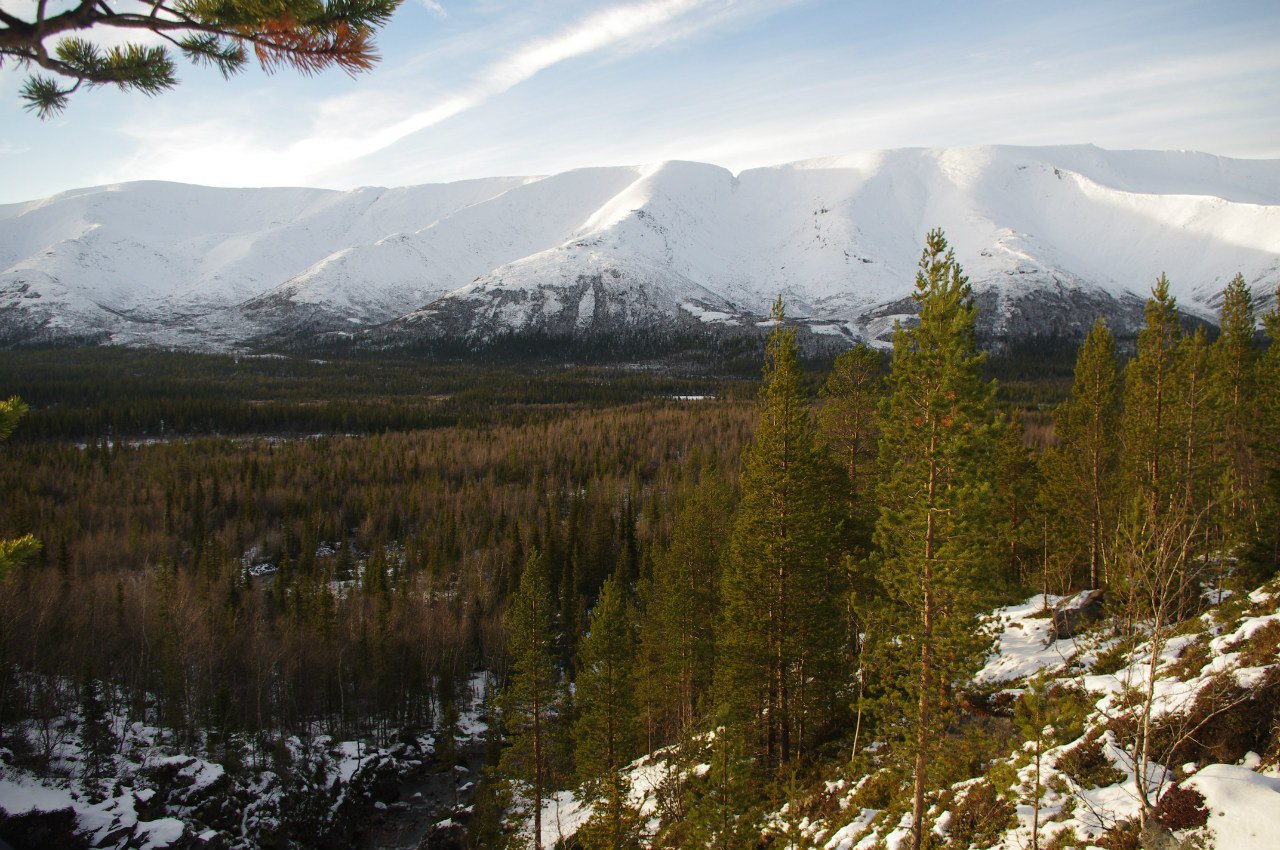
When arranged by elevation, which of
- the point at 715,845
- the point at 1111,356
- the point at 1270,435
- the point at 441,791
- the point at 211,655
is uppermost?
the point at 1111,356

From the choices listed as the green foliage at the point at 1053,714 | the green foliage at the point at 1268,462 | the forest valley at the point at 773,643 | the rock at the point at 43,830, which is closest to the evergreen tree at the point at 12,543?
the forest valley at the point at 773,643

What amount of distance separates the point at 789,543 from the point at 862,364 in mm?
9001

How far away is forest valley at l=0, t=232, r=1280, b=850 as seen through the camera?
1404 cm

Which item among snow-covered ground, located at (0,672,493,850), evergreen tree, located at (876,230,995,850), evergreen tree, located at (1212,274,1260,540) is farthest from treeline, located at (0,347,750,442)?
evergreen tree, located at (876,230,995,850)

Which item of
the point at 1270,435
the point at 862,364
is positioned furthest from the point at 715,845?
the point at 1270,435

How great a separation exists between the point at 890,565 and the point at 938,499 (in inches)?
95.5

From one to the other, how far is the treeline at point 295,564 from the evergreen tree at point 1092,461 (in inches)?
1338

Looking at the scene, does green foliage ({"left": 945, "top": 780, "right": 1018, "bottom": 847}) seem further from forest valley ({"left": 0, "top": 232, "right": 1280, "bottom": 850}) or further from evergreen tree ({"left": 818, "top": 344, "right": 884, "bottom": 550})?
evergreen tree ({"left": 818, "top": 344, "right": 884, "bottom": 550})

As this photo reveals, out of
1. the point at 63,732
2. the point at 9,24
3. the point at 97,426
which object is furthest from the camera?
the point at 97,426

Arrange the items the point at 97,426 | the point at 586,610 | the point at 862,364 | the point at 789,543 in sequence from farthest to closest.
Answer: the point at 97,426
the point at 586,610
the point at 862,364
the point at 789,543

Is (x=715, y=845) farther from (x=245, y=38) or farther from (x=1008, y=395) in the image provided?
(x=1008, y=395)

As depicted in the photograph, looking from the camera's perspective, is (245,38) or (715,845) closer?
(245,38)

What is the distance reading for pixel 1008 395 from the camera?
15475cm

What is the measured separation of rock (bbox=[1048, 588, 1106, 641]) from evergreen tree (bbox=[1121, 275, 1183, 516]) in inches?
199
